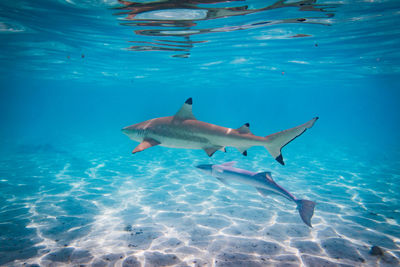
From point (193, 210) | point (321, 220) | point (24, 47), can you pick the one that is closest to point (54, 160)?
point (24, 47)

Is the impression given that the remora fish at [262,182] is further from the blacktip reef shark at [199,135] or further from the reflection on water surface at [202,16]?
the reflection on water surface at [202,16]

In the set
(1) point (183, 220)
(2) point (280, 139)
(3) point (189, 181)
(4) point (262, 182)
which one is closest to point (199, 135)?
(2) point (280, 139)

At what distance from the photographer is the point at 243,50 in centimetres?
1925

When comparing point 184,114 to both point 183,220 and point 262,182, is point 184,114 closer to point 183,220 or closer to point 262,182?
point 262,182

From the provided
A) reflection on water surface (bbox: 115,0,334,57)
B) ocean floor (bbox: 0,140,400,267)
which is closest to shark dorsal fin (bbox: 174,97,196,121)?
ocean floor (bbox: 0,140,400,267)

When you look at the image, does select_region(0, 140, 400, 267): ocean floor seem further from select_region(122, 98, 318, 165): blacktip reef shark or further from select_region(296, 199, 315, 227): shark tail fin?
select_region(122, 98, 318, 165): blacktip reef shark

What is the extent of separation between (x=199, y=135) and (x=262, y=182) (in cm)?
266

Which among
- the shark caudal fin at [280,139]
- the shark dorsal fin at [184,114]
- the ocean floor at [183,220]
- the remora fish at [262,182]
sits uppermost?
the shark dorsal fin at [184,114]

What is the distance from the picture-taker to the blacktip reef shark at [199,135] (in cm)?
458

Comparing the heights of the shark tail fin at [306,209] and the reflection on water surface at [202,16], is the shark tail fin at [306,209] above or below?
below

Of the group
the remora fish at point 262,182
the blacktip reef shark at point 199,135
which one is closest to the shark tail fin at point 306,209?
the remora fish at point 262,182

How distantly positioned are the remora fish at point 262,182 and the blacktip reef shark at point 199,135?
160cm

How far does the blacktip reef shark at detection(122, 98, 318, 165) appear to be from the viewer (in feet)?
15.0

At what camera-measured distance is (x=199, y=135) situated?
4.90 meters
